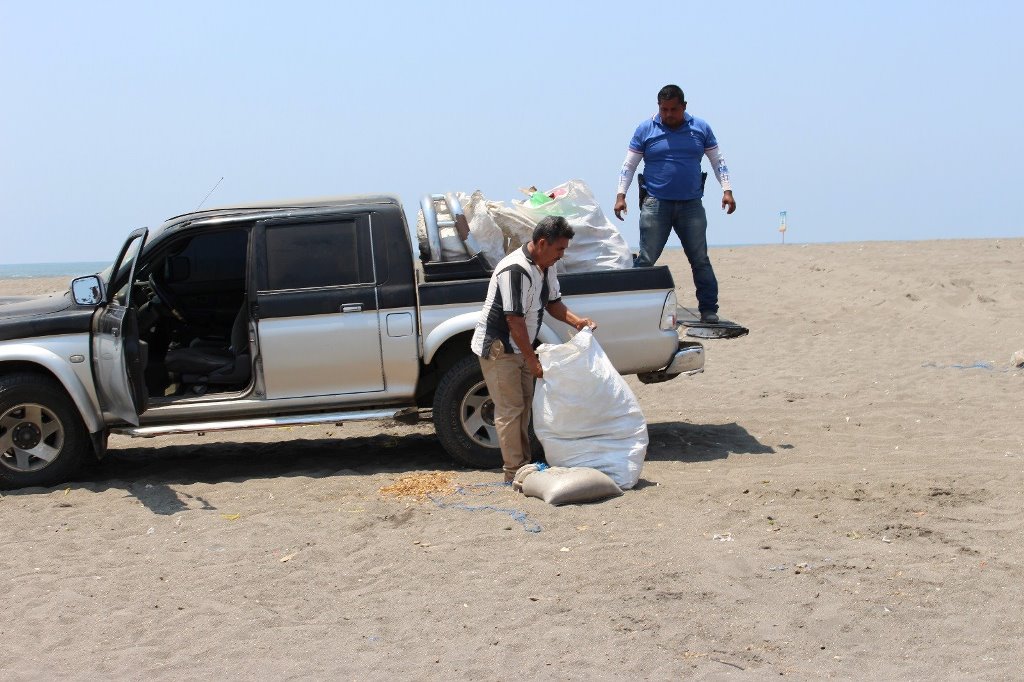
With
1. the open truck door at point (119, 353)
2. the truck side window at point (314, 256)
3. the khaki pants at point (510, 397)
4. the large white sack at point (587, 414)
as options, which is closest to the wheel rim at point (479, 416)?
the khaki pants at point (510, 397)

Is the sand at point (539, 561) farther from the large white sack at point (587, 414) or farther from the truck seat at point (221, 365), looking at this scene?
the truck seat at point (221, 365)

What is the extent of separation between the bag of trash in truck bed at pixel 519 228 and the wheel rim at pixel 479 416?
3.35 feet

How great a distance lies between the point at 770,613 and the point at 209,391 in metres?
4.94

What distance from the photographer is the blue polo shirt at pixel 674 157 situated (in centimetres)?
923

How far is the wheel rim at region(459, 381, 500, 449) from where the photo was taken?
26.5 ft

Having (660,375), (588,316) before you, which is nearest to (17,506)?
(588,316)

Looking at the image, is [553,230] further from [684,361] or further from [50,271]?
[50,271]

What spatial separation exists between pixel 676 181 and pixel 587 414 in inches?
108

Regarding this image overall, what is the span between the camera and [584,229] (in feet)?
28.1

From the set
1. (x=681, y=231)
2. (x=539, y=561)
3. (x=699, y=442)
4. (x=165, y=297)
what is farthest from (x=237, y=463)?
Result: (x=681, y=231)

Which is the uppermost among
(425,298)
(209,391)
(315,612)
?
(425,298)

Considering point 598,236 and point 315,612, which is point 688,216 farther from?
point 315,612

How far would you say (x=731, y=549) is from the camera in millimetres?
5949

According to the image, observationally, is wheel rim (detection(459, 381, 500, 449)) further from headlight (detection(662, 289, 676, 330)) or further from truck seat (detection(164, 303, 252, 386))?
truck seat (detection(164, 303, 252, 386))
